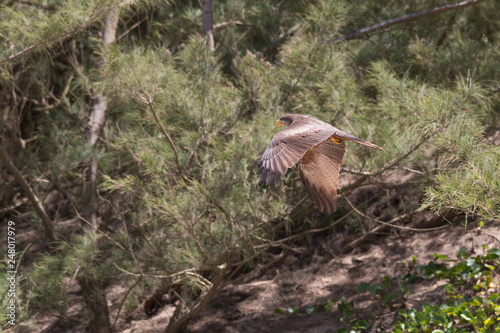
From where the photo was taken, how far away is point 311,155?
198 centimetres

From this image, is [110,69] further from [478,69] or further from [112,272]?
[478,69]

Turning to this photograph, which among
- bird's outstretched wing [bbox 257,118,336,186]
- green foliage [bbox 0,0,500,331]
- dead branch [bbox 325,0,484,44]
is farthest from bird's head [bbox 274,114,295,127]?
dead branch [bbox 325,0,484,44]

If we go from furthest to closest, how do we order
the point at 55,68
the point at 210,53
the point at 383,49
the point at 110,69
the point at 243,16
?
the point at 55,68 → the point at 243,16 → the point at 383,49 → the point at 210,53 → the point at 110,69

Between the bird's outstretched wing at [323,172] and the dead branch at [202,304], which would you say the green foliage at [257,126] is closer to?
the dead branch at [202,304]

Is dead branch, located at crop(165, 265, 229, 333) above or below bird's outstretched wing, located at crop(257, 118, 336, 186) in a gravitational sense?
below

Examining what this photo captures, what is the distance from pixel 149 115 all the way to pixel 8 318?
1.09m

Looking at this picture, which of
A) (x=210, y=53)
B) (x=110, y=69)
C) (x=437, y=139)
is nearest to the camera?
(x=437, y=139)

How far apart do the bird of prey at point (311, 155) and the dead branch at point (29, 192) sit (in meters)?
1.67

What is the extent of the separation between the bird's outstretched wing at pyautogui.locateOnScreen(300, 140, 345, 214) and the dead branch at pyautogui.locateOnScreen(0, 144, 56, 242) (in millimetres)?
1755

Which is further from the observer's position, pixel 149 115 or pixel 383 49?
pixel 383 49

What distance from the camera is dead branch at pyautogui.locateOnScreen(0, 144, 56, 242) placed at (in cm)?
295

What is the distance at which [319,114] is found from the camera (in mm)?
2453

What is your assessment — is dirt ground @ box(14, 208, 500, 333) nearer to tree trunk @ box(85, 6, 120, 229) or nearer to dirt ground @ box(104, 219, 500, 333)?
dirt ground @ box(104, 219, 500, 333)

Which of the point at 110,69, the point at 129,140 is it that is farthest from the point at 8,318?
the point at 110,69
